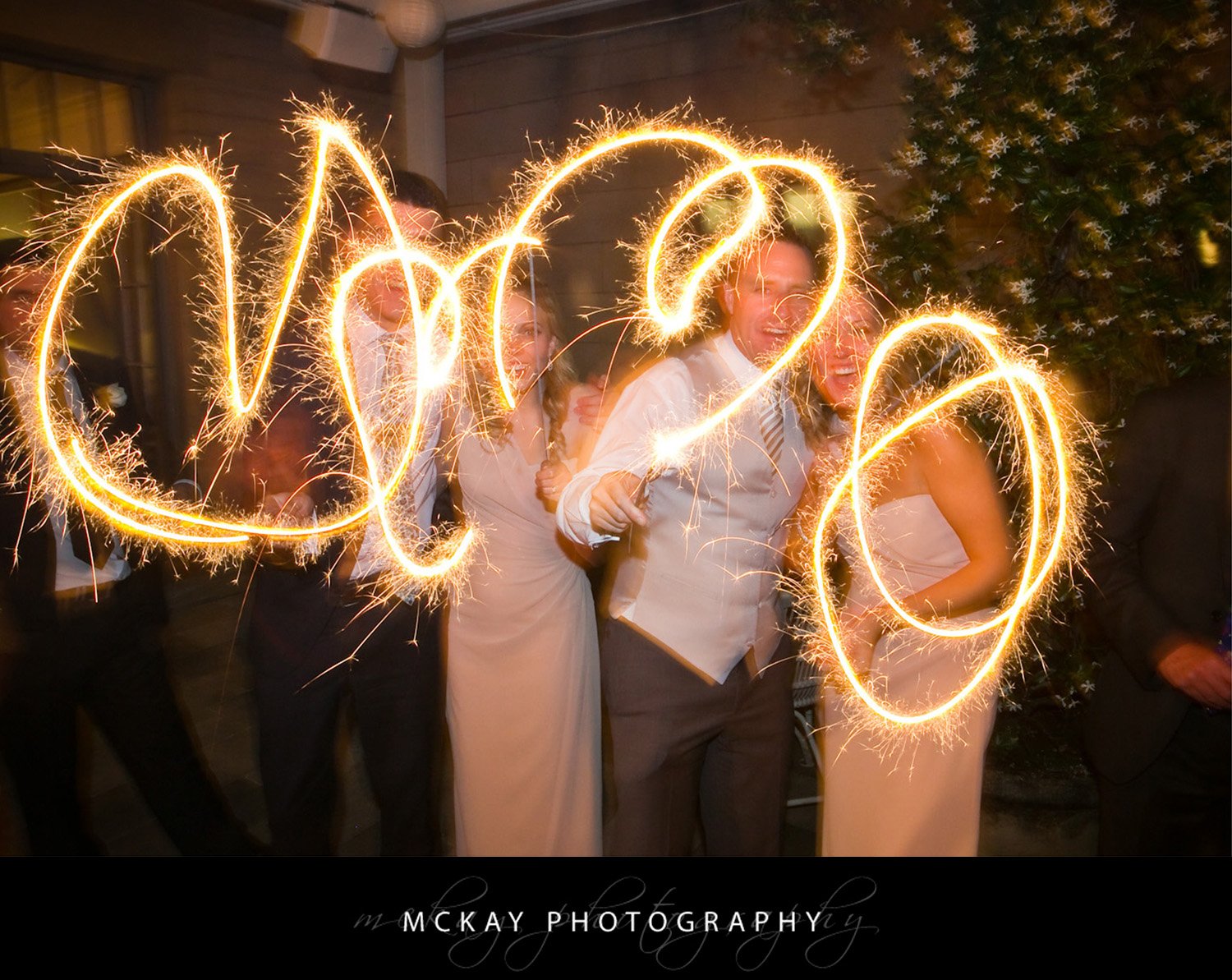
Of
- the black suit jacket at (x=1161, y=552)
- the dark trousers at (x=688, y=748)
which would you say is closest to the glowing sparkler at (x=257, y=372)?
the dark trousers at (x=688, y=748)

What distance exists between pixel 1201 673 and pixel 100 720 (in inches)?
79.0

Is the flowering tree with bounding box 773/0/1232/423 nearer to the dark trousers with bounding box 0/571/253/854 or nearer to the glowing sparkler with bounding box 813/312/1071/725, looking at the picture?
the glowing sparkler with bounding box 813/312/1071/725

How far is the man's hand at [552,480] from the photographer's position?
4.34 ft

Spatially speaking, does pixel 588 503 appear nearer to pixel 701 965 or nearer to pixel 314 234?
pixel 314 234

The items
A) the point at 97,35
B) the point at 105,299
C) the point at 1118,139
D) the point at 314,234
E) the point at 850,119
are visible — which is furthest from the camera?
the point at 97,35

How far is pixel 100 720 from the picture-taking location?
1.51 meters

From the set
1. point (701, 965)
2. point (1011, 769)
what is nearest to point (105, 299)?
point (701, 965)

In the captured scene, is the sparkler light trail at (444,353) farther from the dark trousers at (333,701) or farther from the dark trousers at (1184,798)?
the dark trousers at (1184,798)

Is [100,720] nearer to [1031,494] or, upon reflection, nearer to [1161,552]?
[1031,494]

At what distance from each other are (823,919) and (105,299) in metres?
2.09

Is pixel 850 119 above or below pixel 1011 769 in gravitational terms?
above

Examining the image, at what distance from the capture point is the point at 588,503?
3.92 ft

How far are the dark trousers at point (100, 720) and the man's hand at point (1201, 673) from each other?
183 centimetres

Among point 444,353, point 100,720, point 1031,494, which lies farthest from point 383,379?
point 1031,494
